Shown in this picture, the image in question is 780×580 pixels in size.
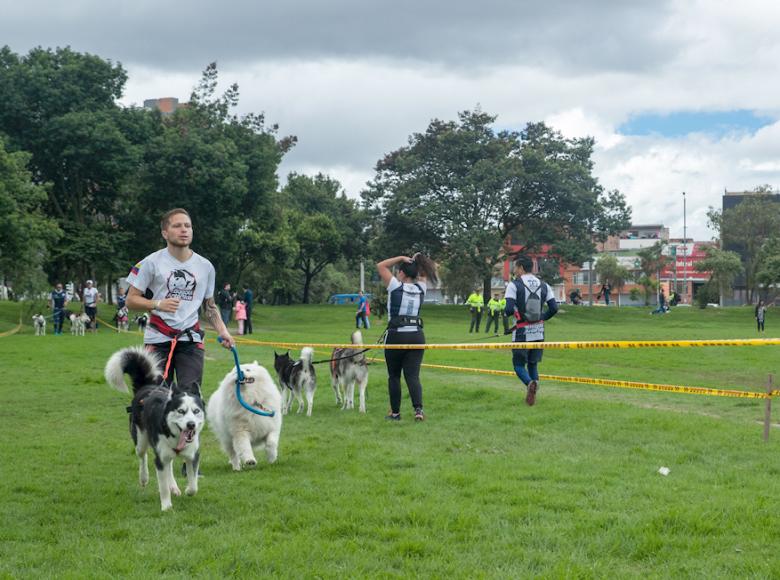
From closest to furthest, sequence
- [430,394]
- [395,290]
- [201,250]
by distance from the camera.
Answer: [395,290] → [430,394] → [201,250]

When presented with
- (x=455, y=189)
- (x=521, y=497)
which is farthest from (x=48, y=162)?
(x=521, y=497)

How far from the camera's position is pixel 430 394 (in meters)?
12.8

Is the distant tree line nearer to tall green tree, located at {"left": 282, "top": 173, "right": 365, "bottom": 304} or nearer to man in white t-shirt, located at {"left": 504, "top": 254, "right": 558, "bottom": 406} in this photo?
tall green tree, located at {"left": 282, "top": 173, "right": 365, "bottom": 304}

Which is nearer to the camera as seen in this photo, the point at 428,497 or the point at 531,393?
the point at 428,497

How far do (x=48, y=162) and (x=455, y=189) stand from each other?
25.9m

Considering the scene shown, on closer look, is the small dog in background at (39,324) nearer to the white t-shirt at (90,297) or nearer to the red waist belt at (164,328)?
the white t-shirt at (90,297)

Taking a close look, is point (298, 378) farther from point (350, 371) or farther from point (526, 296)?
point (526, 296)

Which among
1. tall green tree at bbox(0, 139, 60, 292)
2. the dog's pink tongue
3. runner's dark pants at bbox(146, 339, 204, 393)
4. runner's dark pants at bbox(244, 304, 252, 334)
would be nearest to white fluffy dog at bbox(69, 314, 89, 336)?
tall green tree at bbox(0, 139, 60, 292)

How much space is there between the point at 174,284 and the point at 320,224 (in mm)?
63217

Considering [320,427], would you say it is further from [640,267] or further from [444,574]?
[640,267]

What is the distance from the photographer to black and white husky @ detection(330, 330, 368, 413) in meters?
11.6

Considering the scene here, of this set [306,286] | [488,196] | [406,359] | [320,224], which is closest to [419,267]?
[406,359]

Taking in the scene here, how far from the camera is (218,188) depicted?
41.2 m

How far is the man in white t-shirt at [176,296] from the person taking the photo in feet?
21.2
